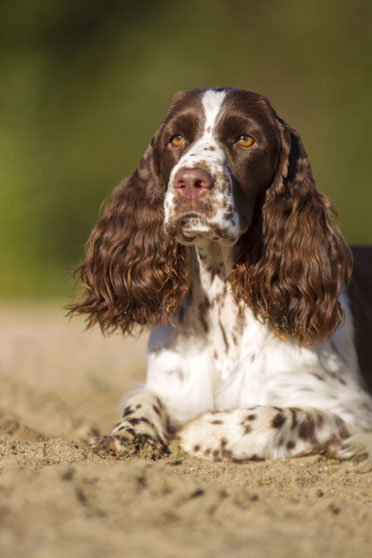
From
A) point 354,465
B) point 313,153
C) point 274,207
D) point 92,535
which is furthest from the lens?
point 313,153

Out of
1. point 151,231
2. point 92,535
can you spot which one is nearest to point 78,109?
point 151,231

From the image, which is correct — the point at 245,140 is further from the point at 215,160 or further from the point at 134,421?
the point at 134,421

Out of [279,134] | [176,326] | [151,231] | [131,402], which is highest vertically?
[279,134]

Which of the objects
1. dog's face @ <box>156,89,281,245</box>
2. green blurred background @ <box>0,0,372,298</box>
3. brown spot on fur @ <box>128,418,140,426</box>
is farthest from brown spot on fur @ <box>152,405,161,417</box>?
green blurred background @ <box>0,0,372,298</box>

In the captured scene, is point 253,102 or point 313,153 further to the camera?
point 313,153

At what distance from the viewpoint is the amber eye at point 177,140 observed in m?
3.32

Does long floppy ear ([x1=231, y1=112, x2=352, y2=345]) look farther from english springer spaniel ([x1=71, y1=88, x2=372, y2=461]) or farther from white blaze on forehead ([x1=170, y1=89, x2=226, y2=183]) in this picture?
white blaze on forehead ([x1=170, y1=89, x2=226, y2=183])

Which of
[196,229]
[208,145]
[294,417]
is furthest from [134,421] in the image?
[208,145]

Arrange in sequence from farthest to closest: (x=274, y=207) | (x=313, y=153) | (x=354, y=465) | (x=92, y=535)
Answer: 1. (x=313, y=153)
2. (x=274, y=207)
3. (x=354, y=465)
4. (x=92, y=535)

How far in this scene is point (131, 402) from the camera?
→ 133 inches

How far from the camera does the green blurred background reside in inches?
490

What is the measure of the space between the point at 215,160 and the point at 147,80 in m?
10.7

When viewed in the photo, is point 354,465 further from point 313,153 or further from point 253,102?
point 313,153

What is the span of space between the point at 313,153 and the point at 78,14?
4731 mm
